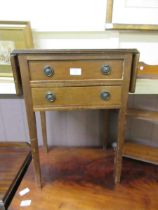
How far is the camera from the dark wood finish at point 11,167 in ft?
3.43

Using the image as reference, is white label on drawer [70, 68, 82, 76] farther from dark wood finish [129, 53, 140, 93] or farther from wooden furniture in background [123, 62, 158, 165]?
wooden furniture in background [123, 62, 158, 165]

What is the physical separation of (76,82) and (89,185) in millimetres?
608

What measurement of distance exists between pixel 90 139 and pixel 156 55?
718mm

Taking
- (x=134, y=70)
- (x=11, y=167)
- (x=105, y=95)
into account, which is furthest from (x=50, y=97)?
(x=11, y=167)

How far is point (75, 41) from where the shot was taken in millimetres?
1168

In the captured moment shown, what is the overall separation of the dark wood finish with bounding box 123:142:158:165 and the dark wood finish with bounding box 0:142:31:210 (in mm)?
653

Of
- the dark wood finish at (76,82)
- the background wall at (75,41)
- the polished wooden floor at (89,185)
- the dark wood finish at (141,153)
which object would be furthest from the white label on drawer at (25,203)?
the dark wood finish at (141,153)

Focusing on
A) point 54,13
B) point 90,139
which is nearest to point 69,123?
point 90,139

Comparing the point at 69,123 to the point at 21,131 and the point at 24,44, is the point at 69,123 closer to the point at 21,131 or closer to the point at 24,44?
the point at 21,131

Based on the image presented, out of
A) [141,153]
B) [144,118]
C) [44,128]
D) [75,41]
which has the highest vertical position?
[75,41]

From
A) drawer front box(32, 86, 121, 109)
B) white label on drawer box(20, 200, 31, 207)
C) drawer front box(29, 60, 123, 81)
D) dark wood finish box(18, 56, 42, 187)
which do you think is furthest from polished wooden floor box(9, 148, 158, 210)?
drawer front box(29, 60, 123, 81)

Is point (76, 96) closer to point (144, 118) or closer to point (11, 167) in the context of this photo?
point (144, 118)

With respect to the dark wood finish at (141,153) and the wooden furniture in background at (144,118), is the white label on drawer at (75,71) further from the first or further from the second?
the dark wood finish at (141,153)

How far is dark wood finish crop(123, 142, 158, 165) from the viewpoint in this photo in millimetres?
1167
